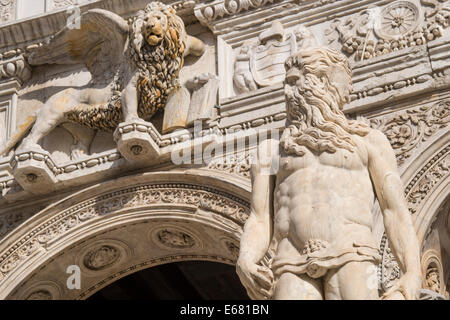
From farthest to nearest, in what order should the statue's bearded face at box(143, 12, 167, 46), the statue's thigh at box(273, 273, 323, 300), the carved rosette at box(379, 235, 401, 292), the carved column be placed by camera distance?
the carved column < the statue's bearded face at box(143, 12, 167, 46) < the carved rosette at box(379, 235, 401, 292) < the statue's thigh at box(273, 273, 323, 300)

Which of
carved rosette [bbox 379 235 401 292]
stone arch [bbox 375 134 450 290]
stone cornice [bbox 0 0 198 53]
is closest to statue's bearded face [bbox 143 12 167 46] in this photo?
stone cornice [bbox 0 0 198 53]

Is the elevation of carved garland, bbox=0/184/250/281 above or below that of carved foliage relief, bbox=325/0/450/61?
below

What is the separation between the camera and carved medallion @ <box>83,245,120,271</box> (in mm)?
11492

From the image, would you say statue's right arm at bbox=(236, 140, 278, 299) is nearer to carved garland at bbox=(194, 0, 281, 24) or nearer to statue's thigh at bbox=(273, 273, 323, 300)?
statue's thigh at bbox=(273, 273, 323, 300)

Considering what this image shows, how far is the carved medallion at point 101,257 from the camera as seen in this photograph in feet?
37.7

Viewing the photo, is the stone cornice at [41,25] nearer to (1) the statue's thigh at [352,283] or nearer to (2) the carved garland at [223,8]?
(2) the carved garland at [223,8]

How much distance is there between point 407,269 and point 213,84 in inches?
178

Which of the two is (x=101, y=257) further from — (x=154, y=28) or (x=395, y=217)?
(x=395, y=217)

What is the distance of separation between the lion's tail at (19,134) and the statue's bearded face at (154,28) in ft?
5.08

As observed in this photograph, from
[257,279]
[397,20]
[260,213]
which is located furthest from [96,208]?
[257,279]

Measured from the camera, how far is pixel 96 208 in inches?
446

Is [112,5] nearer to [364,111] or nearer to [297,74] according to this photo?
[364,111]

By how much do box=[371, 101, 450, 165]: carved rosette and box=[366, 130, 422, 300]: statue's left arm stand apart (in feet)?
7.23

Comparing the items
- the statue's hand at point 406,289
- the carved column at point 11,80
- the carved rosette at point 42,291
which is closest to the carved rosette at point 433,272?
the statue's hand at point 406,289
